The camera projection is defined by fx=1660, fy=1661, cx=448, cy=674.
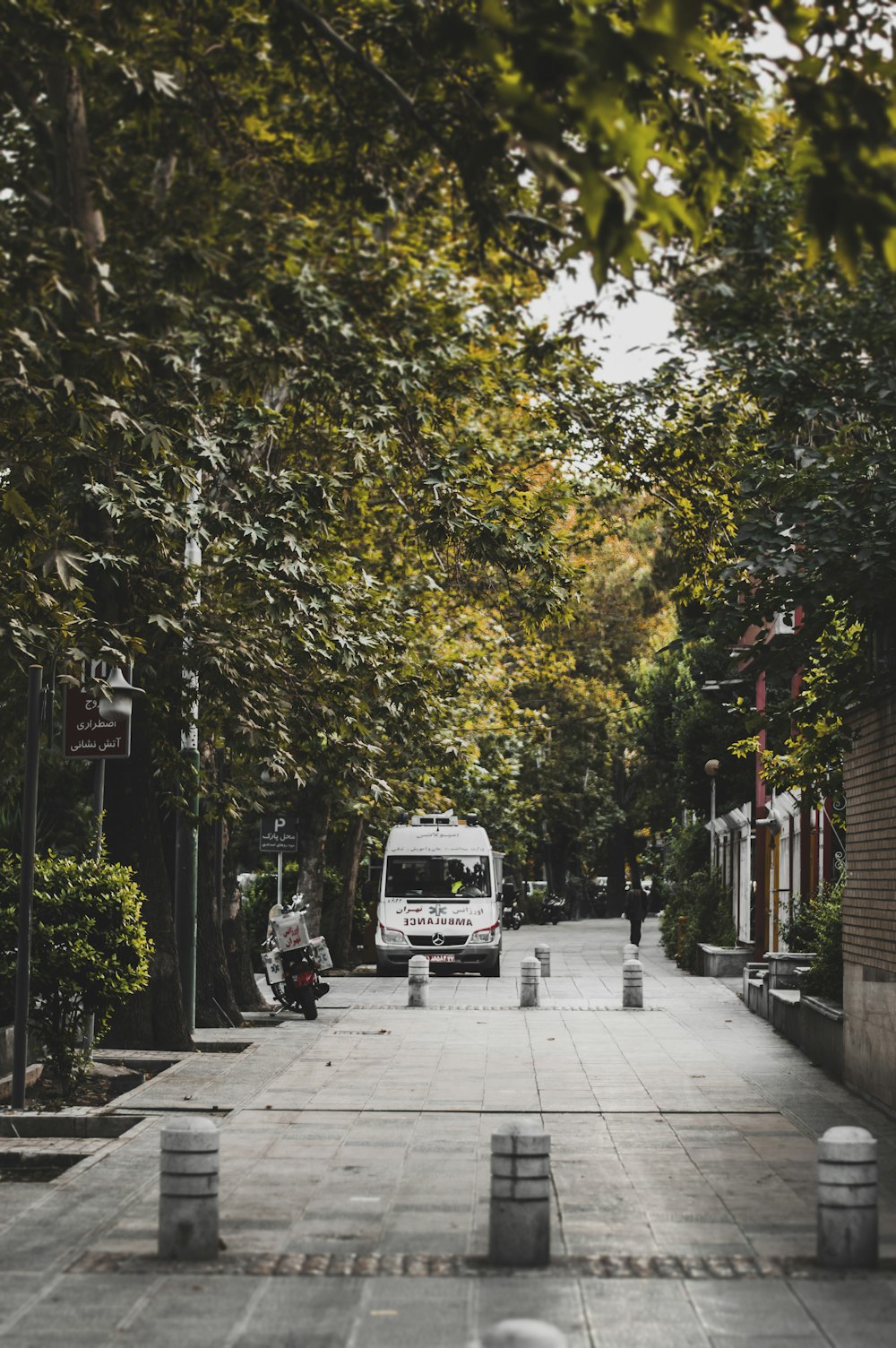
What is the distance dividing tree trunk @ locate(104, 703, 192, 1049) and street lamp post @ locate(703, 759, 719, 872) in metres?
19.5

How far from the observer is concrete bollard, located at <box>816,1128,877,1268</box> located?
7047 mm

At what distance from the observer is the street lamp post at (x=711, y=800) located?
33.5 meters

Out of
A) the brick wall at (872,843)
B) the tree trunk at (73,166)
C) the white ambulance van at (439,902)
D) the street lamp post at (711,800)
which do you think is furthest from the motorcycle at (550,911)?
the tree trunk at (73,166)

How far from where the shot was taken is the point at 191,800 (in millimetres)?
15773

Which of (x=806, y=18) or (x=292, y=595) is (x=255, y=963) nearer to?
(x=292, y=595)

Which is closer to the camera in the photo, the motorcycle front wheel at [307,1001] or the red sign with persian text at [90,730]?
the red sign with persian text at [90,730]

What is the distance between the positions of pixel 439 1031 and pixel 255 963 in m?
13.8

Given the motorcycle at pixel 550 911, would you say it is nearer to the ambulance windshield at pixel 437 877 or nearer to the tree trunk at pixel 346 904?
the tree trunk at pixel 346 904

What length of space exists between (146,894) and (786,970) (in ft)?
26.0

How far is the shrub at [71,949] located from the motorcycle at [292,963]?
6.65m

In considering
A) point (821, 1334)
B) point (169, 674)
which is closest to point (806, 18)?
point (821, 1334)

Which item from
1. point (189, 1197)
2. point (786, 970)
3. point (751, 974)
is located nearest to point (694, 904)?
point (751, 974)

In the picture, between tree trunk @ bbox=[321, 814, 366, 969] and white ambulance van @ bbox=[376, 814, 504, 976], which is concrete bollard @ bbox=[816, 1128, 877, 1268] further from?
tree trunk @ bbox=[321, 814, 366, 969]

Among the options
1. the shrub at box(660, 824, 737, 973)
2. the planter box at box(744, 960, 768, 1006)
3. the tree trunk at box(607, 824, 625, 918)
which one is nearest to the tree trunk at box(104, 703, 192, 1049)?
the planter box at box(744, 960, 768, 1006)
